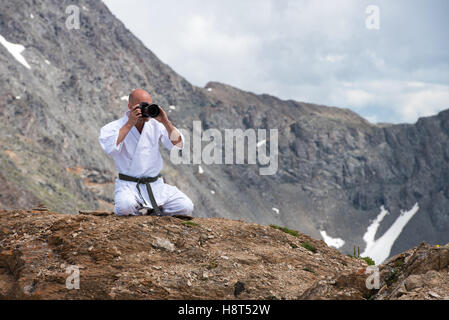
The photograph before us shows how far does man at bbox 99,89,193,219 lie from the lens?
10.4 metres

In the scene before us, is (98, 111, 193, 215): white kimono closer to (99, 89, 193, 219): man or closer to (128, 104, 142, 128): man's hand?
(99, 89, 193, 219): man

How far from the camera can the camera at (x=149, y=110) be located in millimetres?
9898

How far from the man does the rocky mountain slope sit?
566 millimetres

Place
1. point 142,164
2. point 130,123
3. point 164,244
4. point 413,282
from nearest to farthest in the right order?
1. point 413,282
2. point 164,244
3. point 130,123
4. point 142,164

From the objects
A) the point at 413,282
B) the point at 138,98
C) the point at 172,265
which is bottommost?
the point at 172,265

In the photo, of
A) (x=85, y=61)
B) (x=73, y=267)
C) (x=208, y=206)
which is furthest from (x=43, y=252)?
(x=85, y=61)

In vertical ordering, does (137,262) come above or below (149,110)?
below

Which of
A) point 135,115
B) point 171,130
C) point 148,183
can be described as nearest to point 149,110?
point 135,115

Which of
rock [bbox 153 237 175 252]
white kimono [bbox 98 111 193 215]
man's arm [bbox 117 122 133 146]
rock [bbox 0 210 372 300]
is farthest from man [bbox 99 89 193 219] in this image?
rock [bbox 153 237 175 252]

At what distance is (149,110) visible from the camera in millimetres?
9898

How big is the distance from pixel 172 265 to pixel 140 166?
2.90 meters

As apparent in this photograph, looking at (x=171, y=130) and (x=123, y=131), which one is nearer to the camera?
(x=123, y=131)

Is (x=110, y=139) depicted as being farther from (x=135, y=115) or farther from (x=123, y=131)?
(x=135, y=115)
